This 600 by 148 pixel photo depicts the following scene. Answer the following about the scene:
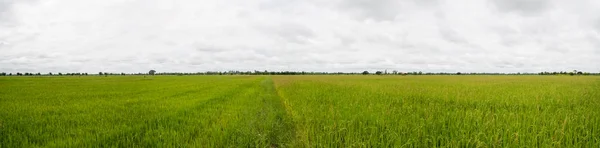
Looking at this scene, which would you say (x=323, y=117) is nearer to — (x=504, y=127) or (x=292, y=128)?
(x=292, y=128)

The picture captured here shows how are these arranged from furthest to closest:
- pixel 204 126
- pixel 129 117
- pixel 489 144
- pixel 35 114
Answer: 1. pixel 35 114
2. pixel 129 117
3. pixel 204 126
4. pixel 489 144

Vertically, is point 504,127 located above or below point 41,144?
above

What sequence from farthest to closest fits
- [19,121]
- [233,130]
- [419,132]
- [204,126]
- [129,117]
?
1. [129,117]
2. [19,121]
3. [204,126]
4. [233,130]
5. [419,132]

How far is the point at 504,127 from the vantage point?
524 centimetres

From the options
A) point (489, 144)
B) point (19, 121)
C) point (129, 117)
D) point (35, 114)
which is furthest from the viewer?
point (35, 114)

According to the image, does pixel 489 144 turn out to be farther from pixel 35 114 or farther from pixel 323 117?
pixel 35 114

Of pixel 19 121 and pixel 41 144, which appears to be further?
pixel 19 121

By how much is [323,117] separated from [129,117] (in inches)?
219

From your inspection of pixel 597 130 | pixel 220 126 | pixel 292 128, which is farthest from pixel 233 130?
pixel 597 130

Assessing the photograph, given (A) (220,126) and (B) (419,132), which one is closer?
(B) (419,132)

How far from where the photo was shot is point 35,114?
886 cm

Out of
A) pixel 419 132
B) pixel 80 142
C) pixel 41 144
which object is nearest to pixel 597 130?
pixel 419 132

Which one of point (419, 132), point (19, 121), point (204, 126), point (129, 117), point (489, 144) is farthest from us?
point (129, 117)

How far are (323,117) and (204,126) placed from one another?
9.25ft
